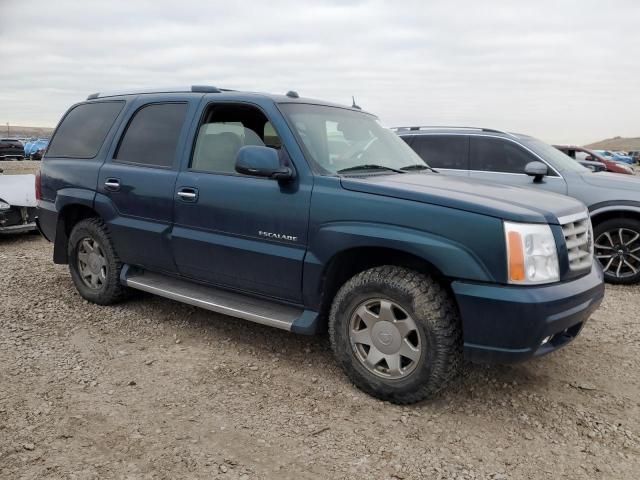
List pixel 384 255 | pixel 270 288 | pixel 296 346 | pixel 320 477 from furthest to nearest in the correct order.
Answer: pixel 296 346 < pixel 270 288 < pixel 384 255 < pixel 320 477

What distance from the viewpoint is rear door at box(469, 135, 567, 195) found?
6828 millimetres

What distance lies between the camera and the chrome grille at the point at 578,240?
3133 millimetres

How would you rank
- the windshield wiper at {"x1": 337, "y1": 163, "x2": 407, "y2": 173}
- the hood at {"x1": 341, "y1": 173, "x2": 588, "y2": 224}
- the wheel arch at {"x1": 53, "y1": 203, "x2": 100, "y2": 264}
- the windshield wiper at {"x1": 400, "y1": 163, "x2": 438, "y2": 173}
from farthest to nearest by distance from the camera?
the wheel arch at {"x1": 53, "y1": 203, "x2": 100, "y2": 264} < the windshield wiper at {"x1": 400, "y1": 163, "x2": 438, "y2": 173} < the windshield wiper at {"x1": 337, "y1": 163, "x2": 407, "y2": 173} < the hood at {"x1": 341, "y1": 173, "x2": 588, "y2": 224}

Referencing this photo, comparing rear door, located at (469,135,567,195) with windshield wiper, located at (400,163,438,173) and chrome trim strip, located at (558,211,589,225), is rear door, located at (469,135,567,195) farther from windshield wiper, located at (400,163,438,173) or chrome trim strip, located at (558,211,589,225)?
chrome trim strip, located at (558,211,589,225)

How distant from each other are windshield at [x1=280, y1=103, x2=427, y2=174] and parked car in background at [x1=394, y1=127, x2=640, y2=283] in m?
2.62

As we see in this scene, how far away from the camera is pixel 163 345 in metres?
4.19

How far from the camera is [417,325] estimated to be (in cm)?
310

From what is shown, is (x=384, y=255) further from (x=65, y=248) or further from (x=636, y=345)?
(x=65, y=248)

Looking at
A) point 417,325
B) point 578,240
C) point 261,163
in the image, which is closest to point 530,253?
point 578,240

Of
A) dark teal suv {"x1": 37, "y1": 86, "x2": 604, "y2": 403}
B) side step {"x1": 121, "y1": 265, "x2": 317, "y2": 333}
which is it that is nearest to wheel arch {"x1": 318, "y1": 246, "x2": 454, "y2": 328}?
dark teal suv {"x1": 37, "y1": 86, "x2": 604, "y2": 403}

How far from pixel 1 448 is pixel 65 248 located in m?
2.80

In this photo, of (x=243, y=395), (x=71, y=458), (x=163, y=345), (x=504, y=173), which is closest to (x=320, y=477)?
(x=243, y=395)

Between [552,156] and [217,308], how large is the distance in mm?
5193

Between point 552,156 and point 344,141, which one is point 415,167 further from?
point 552,156
